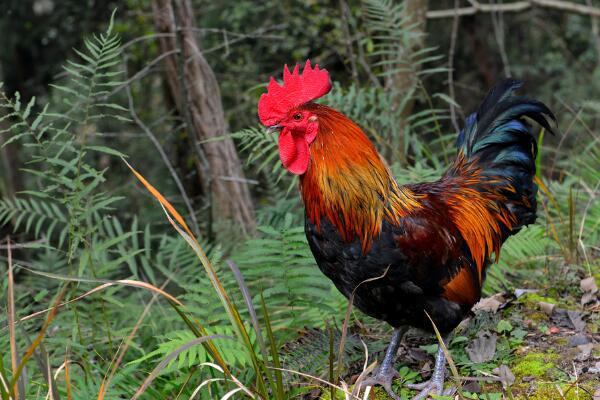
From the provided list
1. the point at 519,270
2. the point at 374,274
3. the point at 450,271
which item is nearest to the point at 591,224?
the point at 519,270

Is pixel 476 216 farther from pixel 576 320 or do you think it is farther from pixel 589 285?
pixel 589 285

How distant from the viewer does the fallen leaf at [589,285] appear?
168 inches

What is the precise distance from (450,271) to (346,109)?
2.21 meters

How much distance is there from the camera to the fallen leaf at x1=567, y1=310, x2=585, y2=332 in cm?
392

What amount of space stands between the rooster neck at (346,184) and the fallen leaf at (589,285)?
1669 millimetres

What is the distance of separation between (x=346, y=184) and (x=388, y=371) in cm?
112

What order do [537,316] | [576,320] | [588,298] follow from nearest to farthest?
[576,320] → [537,316] → [588,298]

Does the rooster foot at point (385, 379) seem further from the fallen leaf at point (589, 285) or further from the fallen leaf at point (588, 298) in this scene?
the fallen leaf at point (589, 285)

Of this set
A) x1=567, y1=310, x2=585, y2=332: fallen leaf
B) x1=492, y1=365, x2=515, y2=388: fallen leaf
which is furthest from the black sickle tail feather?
x1=492, y1=365, x2=515, y2=388: fallen leaf

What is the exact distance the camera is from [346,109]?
537 centimetres

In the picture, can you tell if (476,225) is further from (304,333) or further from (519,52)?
(519,52)

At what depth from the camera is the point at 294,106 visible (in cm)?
327

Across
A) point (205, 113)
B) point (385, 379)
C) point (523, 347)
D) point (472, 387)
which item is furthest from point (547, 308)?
point (205, 113)

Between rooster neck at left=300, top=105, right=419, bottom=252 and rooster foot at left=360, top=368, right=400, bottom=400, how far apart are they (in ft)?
2.55
